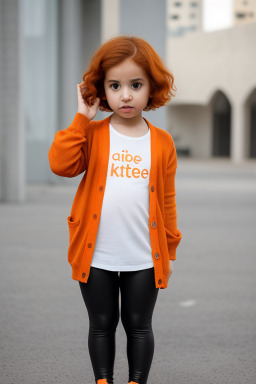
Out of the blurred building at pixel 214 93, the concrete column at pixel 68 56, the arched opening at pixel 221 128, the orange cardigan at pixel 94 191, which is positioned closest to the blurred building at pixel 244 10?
the arched opening at pixel 221 128

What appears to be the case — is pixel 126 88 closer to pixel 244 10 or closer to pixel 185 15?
pixel 244 10

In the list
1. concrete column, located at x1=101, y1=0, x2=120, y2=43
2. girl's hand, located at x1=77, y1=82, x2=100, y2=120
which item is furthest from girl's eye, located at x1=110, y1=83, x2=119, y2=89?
concrete column, located at x1=101, y1=0, x2=120, y2=43

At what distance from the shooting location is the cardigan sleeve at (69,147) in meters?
2.27

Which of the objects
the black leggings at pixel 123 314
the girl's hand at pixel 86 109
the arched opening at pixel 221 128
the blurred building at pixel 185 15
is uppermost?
the girl's hand at pixel 86 109

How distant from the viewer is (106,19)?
1872cm

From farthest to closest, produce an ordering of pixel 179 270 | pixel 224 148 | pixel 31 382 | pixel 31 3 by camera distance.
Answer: pixel 224 148, pixel 31 3, pixel 179 270, pixel 31 382

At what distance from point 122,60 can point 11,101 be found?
9166 mm

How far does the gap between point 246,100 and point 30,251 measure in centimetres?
3138

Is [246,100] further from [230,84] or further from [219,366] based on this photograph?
[219,366]

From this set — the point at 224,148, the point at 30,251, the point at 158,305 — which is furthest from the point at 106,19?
the point at 224,148

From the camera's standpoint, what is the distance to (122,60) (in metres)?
2.31

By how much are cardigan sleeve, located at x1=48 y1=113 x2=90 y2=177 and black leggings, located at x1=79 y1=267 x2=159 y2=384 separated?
40cm

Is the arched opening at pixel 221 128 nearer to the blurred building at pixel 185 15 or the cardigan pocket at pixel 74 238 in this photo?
the cardigan pocket at pixel 74 238

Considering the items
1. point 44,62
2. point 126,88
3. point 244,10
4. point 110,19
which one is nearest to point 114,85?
point 126,88
